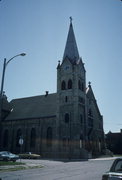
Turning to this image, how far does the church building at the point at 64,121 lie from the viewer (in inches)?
1684

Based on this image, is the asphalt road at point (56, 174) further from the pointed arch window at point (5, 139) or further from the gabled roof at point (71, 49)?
the pointed arch window at point (5, 139)

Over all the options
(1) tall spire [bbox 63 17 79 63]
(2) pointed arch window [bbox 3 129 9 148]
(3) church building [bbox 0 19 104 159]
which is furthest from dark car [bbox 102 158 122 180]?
(2) pointed arch window [bbox 3 129 9 148]

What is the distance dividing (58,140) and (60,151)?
223 cm

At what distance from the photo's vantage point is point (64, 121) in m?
44.4

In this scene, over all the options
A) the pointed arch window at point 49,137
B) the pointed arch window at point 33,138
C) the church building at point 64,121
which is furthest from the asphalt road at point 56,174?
the pointed arch window at point 33,138

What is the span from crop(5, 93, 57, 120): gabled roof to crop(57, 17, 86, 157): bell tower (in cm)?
368

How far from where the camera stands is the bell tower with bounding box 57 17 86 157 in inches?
1663

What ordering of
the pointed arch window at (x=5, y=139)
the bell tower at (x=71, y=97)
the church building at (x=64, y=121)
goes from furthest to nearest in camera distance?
the pointed arch window at (x=5, y=139), the church building at (x=64, y=121), the bell tower at (x=71, y=97)

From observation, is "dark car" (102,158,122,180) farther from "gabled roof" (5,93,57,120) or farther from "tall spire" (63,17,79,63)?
"tall spire" (63,17,79,63)

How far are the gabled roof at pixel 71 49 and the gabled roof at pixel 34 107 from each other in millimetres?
10646

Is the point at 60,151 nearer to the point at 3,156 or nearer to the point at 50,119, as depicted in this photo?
the point at 50,119

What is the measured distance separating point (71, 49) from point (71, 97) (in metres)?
12.6

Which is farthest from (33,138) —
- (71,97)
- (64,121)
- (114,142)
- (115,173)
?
(115,173)

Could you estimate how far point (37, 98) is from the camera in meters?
57.7
